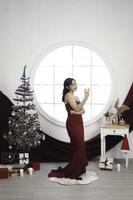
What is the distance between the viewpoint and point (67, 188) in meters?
4.82

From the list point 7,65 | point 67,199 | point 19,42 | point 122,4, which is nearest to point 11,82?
point 7,65

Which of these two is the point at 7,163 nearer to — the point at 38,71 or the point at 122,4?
the point at 38,71

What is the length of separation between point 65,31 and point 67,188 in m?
3.03

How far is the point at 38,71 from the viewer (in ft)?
22.1

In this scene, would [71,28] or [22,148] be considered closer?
[22,148]

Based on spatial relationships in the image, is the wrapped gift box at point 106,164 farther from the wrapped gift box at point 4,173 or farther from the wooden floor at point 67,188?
the wrapped gift box at point 4,173

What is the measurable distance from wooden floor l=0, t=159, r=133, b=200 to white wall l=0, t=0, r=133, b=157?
134 centimetres

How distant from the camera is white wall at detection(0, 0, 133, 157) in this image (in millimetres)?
6473

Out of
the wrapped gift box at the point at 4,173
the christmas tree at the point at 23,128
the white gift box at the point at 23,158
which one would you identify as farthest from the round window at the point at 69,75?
the wrapped gift box at the point at 4,173

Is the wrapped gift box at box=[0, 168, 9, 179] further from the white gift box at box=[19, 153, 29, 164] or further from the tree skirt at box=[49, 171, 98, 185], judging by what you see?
the tree skirt at box=[49, 171, 98, 185]

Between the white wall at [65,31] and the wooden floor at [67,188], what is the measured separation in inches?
52.8

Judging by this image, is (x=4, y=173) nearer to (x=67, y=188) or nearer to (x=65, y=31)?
(x=67, y=188)

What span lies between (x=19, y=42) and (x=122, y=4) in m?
2.05

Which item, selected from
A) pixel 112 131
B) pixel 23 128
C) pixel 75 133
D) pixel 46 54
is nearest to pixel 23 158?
pixel 23 128
